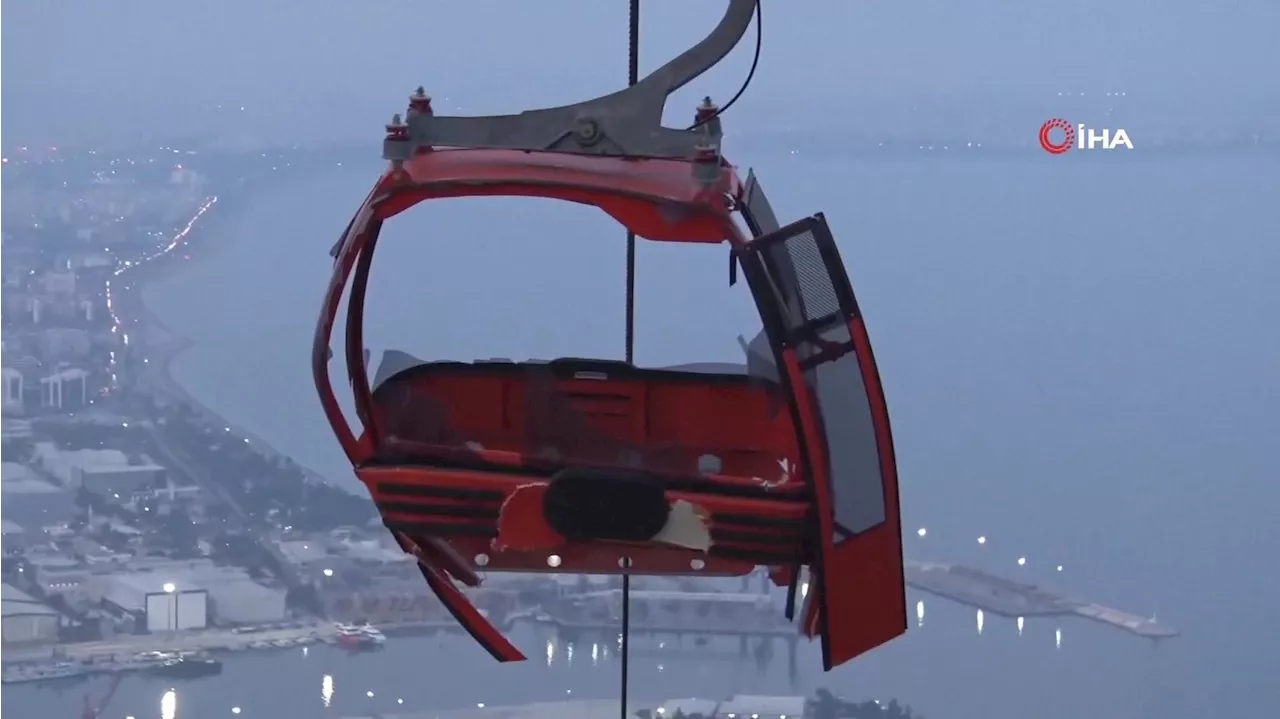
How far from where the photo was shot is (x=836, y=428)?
99.7 inches

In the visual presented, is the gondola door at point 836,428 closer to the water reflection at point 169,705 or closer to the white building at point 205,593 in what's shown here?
the white building at point 205,593

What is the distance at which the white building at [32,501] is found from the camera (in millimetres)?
8203

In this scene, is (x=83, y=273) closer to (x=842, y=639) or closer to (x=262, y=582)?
(x=262, y=582)

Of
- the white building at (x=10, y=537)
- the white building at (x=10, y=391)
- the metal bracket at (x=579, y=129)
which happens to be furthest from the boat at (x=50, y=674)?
the metal bracket at (x=579, y=129)

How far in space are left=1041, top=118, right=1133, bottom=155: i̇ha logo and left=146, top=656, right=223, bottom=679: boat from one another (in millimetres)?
3857

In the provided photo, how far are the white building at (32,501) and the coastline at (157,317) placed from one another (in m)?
0.60

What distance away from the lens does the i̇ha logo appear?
820 cm

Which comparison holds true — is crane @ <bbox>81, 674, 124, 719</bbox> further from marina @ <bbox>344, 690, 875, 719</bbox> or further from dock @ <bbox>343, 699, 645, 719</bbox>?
dock @ <bbox>343, 699, 645, 719</bbox>

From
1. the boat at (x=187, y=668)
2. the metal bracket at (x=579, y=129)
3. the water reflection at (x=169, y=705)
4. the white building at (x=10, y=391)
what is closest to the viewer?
the metal bracket at (x=579, y=129)

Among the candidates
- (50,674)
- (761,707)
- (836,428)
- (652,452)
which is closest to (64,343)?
(50,674)

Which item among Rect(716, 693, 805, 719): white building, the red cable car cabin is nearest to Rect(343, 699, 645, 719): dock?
Rect(716, 693, 805, 719): white building

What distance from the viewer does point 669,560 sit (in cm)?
270

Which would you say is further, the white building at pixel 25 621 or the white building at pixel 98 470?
the white building at pixel 98 470

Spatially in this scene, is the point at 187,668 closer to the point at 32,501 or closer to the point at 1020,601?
the point at 32,501
